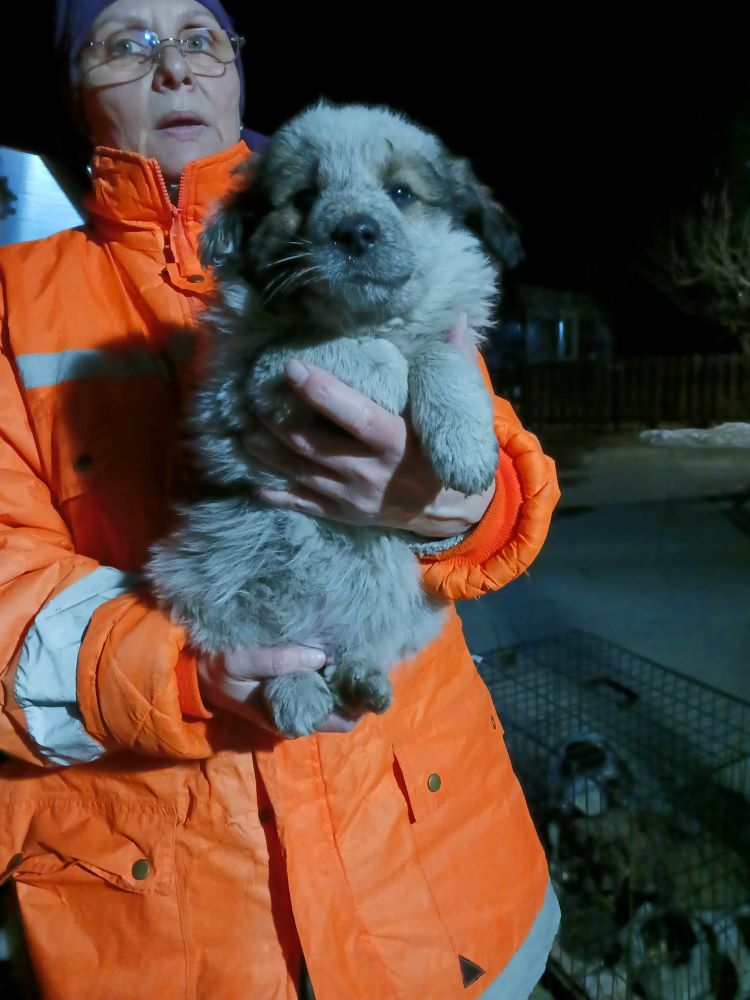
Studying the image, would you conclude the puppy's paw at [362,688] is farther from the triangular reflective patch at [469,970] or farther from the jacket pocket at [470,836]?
the triangular reflective patch at [469,970]

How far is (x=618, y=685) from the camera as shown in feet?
9.45

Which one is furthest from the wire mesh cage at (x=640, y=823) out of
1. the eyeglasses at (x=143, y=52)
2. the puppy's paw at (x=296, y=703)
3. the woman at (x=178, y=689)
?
the eyeglasses at (x=143, y=52)

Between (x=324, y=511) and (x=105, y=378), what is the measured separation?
480 millimetres

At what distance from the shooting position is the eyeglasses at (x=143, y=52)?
1281mm

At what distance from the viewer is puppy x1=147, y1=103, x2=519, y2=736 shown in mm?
1102

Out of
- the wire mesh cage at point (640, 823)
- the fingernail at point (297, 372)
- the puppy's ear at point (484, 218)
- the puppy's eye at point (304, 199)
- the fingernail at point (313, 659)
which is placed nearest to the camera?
the fingernail at point (297, 372)

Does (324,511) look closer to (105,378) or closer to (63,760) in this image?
(105,378)

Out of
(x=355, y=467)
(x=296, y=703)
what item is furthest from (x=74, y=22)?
(x=296, y=703)

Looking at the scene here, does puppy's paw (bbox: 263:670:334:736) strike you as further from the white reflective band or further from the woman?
the white reflective band

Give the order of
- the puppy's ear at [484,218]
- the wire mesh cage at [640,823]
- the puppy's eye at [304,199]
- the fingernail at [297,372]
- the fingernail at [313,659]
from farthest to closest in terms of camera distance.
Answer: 1. the wire mesh cage at [640,823]
2. the puppy's ear at [484,218]
3. the puppy's eye at [304,199]
4. the fingernail at [313,659]
5. the fingernail at [297,372]

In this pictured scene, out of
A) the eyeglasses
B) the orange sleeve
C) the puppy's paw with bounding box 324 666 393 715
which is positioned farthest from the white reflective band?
the eyeglasses

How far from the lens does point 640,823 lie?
95.7 inches

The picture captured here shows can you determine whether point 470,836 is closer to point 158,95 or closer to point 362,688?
point 362,688

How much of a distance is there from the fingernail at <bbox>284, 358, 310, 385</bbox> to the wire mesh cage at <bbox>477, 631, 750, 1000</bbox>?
6.65ft
